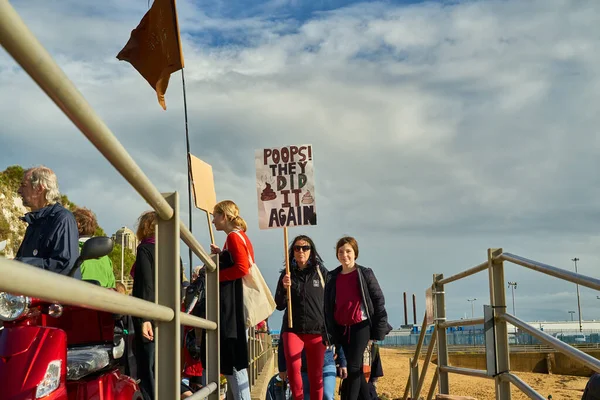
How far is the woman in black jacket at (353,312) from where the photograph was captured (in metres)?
7.02

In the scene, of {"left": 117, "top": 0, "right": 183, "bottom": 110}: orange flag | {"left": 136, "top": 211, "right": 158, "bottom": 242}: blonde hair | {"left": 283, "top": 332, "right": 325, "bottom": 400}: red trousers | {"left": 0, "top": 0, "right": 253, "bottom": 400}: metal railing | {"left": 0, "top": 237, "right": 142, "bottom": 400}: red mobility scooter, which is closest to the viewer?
{"left": 0, "top": 0, "right": 253, "bottom": 400}: metal railing

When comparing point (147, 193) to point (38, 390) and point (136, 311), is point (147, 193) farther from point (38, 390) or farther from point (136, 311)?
point (38, 390)

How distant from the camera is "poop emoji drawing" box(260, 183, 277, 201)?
27.8ft

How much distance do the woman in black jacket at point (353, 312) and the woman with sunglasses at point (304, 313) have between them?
0.36 ft

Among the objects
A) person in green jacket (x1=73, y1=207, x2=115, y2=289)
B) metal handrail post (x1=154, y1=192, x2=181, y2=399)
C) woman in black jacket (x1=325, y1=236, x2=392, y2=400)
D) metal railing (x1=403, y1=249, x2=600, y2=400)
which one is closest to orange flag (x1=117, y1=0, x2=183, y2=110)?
woman in black jacket (x1=325, y1=236, x2=392, y2=400)

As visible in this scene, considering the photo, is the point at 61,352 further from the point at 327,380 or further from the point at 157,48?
the point at 157,48

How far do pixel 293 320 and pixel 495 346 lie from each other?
260cm

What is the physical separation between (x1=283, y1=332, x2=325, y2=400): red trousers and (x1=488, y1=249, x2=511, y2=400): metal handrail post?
2.29 metres

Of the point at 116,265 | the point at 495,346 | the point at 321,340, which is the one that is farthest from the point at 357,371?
the point at 116,265

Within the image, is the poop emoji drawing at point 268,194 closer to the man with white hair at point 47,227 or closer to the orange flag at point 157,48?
the orange flag at point 157,48

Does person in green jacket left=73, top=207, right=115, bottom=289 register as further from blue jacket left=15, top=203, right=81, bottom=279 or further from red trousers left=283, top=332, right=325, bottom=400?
red trousers left=283, top=332, right=325, bottom=400

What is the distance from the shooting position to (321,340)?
285 inches

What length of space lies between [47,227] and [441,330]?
403 centimetres

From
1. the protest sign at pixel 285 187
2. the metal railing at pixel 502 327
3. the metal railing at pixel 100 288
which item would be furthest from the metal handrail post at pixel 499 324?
the protest sign at pixel 285 187
